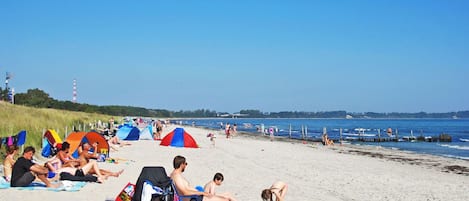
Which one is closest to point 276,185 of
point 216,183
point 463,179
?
point 216,183

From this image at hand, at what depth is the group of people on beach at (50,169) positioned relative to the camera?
30.3ft

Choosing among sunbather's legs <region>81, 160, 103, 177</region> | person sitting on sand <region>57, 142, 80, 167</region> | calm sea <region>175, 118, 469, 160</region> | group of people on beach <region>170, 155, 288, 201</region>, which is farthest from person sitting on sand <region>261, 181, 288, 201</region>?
calm sea <region>175, 118, 469, 160</region>

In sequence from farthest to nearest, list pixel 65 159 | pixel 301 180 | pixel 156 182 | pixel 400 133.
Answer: pixel 400 133 < pixel 301 180 < pixel 65 159 < pixel 156 182

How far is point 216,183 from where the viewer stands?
778 centimetres

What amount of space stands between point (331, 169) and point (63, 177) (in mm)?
8834

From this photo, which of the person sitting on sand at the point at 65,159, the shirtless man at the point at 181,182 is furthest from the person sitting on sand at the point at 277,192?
the person sitting on sand at the point at 65,159

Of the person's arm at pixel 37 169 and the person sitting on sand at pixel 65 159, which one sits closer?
the person's arm at pixel 37 169

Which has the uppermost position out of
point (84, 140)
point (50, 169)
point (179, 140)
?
point (84, 140)

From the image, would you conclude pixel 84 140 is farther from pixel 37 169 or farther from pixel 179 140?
pixel 179 140

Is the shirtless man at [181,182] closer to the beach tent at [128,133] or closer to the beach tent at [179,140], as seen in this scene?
the beach tent at [179,140]

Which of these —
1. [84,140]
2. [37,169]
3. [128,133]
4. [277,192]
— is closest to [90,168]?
[37,169]

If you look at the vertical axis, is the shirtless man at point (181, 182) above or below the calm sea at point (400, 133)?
above

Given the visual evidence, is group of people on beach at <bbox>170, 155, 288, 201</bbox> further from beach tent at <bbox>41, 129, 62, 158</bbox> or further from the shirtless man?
beach tent at <bbox>41, 129, 62, 158</bbox>

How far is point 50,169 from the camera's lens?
34.7 feet
